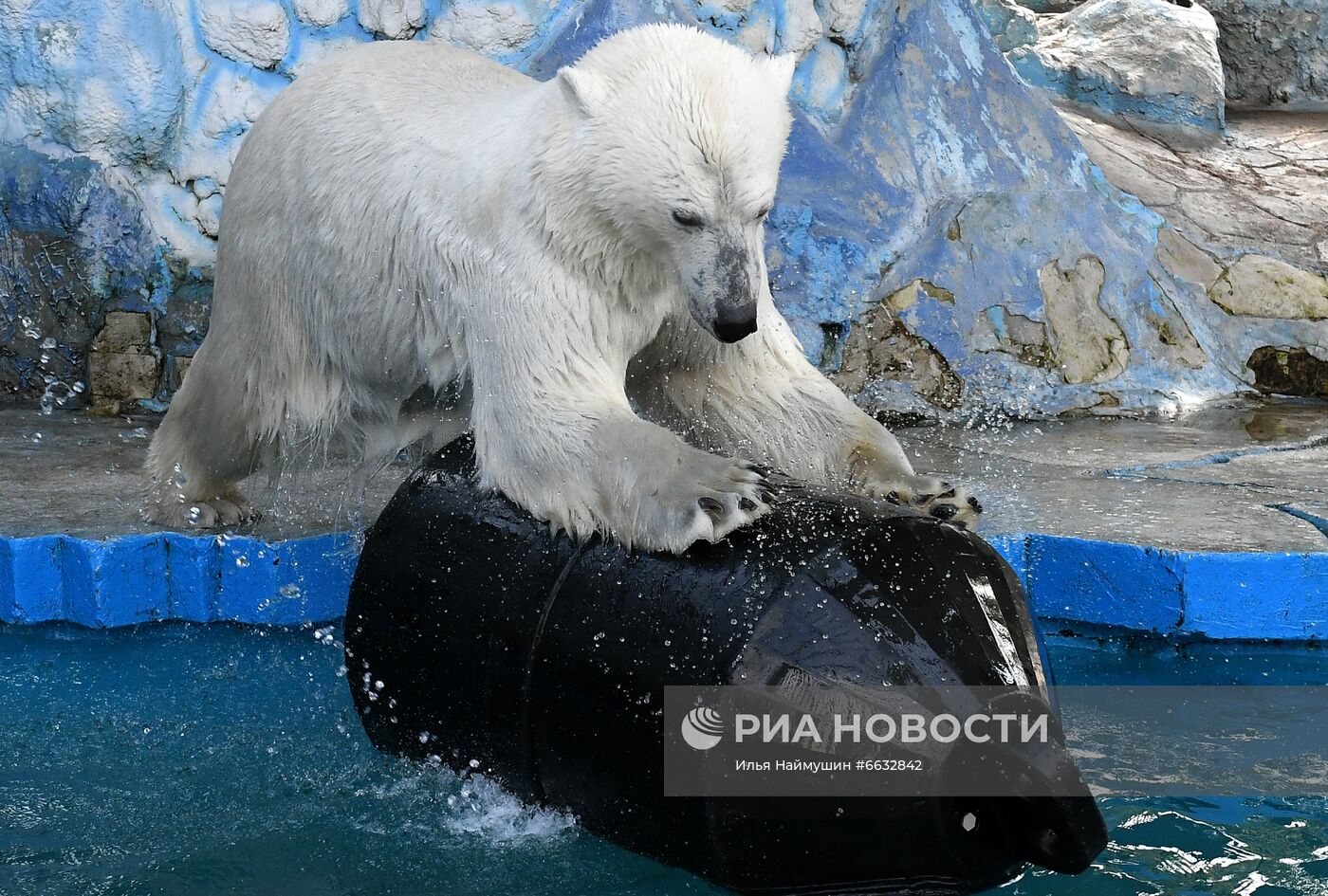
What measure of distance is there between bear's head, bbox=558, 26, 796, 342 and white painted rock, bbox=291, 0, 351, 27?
317 centimetres

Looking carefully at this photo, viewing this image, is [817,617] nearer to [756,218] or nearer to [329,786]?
[756,218]

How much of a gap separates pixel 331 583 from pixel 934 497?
5.43 feet

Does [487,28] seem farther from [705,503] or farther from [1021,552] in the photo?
[705,503]

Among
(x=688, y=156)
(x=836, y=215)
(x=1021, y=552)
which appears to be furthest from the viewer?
(x=836, y=215)

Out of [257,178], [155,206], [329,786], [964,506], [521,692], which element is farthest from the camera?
[155,206]

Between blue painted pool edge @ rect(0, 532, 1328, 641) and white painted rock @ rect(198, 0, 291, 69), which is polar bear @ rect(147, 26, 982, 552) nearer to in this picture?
blue painted pool edge @ rect(0, 532, 1328, 641)

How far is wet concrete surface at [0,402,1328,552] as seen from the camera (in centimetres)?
342

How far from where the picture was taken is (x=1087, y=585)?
128 inches

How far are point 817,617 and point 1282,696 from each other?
1576 mm

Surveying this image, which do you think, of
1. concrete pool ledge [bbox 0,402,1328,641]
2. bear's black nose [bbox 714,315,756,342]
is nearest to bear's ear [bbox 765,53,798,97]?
bear's black nose [bbox 714,315,756,342]

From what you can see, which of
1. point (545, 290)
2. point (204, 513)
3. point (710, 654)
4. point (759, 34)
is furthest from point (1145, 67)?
point (710, 654)

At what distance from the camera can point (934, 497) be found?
7.45 ft

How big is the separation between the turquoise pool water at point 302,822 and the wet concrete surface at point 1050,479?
1.66ft

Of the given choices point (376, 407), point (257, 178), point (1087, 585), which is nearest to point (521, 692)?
point (376, 407)
